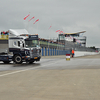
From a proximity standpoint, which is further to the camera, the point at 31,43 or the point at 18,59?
the point at 31,43

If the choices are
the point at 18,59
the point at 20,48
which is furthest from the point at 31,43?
the point at 18,59

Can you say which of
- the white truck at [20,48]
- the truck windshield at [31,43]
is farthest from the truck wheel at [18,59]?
the truck windshield at [31,43]

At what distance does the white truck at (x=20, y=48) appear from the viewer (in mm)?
20609

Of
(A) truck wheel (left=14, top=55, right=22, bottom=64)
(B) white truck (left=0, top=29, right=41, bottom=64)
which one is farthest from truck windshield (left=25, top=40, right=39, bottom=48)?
(A) truck wheel (left=14, top=55, right=22, bottom=64)

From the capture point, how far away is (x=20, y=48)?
20.6 metres

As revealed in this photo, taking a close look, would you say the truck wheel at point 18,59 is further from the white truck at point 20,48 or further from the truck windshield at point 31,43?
the truck windshield at point 31,43

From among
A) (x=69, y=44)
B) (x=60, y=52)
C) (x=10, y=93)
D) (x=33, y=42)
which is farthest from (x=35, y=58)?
(x=69, y=44)

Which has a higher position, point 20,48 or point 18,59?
point 20,48

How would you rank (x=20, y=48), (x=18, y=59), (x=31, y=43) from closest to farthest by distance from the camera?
(x=20, y=48), (x=18, y=59), (x=31, y=43)

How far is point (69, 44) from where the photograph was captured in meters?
102

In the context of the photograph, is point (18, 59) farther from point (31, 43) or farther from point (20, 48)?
point (31, 43)

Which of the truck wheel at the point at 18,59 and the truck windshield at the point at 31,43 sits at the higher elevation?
the truck windshield at the point at 31,43

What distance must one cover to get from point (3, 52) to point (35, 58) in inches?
129

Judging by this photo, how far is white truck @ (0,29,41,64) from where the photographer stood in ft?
67.6
